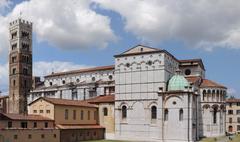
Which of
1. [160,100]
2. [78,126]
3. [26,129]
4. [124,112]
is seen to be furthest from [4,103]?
[160,100]

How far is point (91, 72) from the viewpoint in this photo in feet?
274

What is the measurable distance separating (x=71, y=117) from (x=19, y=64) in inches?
1604

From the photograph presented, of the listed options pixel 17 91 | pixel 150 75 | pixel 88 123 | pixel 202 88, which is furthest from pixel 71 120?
pixel 17 91

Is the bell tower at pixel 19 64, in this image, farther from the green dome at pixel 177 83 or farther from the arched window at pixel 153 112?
the green dome at pixel 177 83

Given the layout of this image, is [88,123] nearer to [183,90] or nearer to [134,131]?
[134,131]

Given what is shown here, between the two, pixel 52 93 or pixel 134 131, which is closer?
pixel 134 131

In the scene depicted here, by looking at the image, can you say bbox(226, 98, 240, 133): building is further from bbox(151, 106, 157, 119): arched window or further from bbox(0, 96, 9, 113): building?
bbox(0, 96, 9, 113): building

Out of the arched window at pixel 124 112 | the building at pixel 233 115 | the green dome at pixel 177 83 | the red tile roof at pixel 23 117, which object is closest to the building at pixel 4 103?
the arched window at pixel 124 112

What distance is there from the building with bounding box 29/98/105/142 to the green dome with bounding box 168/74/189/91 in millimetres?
14781

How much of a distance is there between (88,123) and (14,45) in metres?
43.1

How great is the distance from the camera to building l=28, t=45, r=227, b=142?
196ft

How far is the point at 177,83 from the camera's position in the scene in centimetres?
6097

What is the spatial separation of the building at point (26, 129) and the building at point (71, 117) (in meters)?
1.56

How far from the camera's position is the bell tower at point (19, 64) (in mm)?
96188
